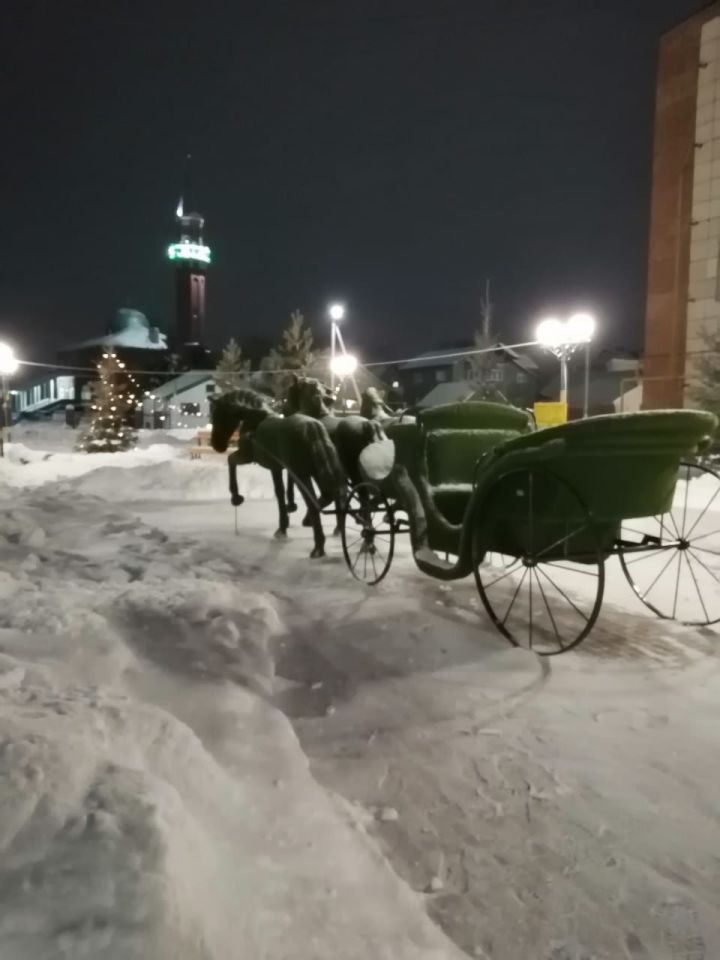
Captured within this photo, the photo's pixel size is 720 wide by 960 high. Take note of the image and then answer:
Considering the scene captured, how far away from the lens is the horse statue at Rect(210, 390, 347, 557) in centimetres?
845

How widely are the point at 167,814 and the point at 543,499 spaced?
10.9ft

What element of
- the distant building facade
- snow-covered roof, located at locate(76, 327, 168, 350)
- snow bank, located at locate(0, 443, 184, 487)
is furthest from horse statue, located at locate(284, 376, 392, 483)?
snow-covered roof, located at locate(76, 327, 168, 350)

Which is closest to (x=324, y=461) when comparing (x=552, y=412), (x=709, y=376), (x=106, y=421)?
(x=552, y=412)

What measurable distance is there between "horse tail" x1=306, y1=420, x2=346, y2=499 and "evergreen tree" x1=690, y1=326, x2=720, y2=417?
12.7 metres

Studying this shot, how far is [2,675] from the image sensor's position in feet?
12.3

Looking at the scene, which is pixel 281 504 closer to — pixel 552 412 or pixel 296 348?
pixel 552 412

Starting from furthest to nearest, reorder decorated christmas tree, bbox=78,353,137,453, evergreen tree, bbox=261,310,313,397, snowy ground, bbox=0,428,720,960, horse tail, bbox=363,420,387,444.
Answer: evergreen tree, bbox=261,310,313,397 → decorated christmas tree, bbox=78,353,137,453 → horse tail, bbox=363,420,387,444 → snowy ground, bbox=0,428,720,960

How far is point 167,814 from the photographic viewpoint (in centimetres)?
253

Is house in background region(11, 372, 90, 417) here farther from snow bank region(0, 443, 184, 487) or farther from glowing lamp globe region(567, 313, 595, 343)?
glowing lamp globe region(567, 313, 595, 343)

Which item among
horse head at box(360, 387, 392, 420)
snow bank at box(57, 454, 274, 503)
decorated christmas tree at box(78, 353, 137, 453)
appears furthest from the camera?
decorated christmas tree at box(78, 353, 137, 453)

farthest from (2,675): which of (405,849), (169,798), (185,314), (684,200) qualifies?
(185,314)

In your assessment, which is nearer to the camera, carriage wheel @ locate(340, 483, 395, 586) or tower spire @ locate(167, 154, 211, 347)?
carriage wheel @ locate(340, 483, 395, 586)

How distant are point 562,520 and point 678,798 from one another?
2080 mm

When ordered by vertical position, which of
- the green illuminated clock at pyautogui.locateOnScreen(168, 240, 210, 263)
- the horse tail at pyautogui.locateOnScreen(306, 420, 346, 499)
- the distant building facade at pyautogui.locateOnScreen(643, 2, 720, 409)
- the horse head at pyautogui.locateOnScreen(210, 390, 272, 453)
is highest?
the green illuminated clock at pyautogui.locateOnScreen(168, 240, 210, 263)
